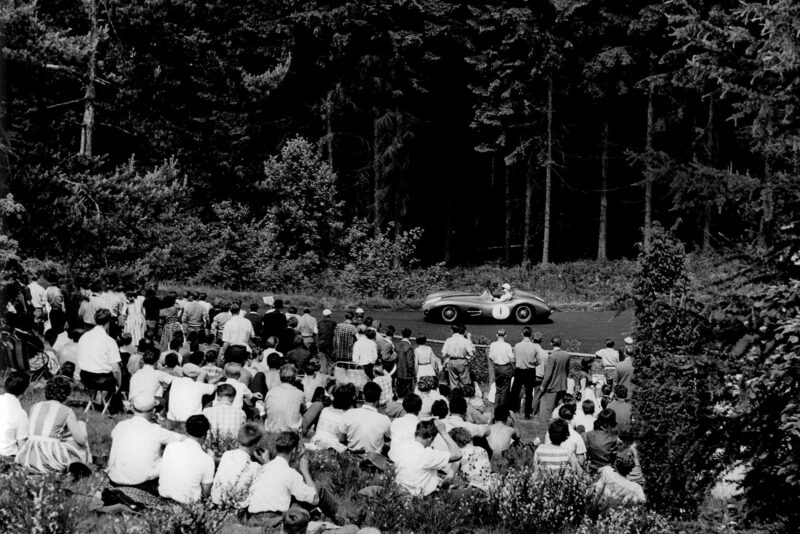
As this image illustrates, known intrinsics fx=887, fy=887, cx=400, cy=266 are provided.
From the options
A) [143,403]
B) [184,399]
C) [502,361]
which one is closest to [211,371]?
[184,399]

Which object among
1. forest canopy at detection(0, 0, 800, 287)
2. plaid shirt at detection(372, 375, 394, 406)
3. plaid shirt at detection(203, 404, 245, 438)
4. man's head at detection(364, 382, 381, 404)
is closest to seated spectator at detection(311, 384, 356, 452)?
man's head at detection(364, 382, 381, 404)

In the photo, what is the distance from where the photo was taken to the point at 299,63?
51.6m

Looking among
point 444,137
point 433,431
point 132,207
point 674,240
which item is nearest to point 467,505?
point 433,431

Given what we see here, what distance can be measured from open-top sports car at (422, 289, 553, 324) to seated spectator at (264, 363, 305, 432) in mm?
16897

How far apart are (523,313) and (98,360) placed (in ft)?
59.8

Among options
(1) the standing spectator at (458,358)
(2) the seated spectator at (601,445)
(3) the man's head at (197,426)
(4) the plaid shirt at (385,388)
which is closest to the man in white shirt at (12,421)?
(3) the man's head at (197,426)

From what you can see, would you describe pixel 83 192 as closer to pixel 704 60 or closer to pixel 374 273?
pixel 374 273

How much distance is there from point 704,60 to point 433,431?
4861 mm

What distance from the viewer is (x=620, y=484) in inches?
408

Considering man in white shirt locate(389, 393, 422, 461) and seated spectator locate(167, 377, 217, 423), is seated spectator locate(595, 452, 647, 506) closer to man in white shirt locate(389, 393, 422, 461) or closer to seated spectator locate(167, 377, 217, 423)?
man in white shirt locate(389, 393, 422, 461)

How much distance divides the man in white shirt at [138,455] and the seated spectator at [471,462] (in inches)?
135

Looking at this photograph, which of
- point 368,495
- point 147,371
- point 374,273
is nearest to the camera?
point 368,495

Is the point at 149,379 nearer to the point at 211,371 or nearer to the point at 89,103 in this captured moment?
the point at 211,371

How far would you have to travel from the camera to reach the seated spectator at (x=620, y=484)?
1016cm
